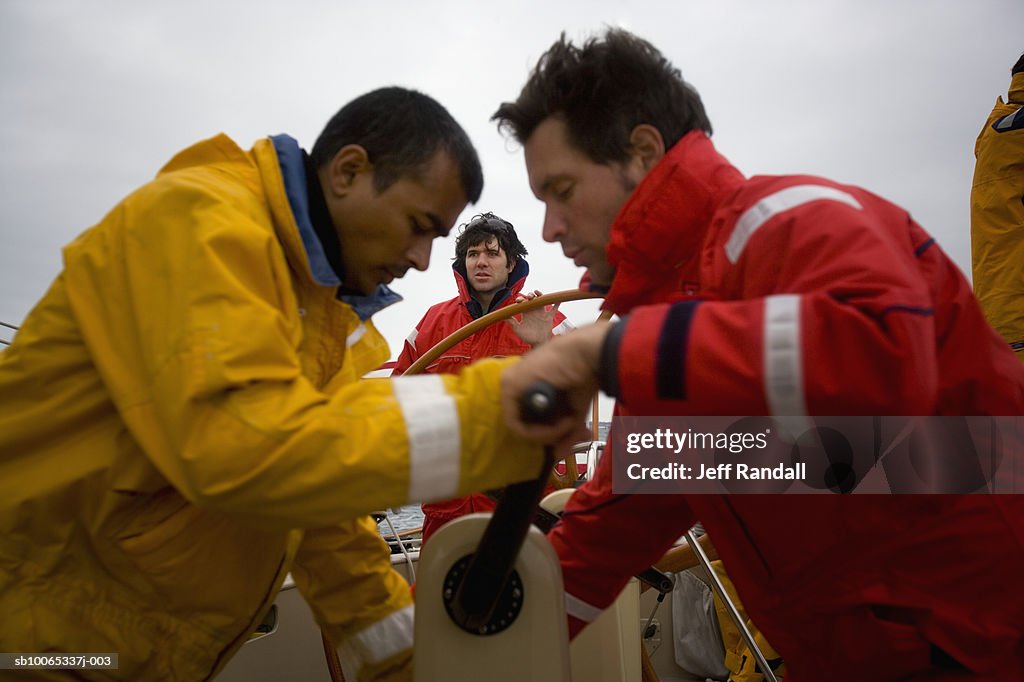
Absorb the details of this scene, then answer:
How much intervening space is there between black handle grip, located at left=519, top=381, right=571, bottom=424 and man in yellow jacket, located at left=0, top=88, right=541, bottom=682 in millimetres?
69

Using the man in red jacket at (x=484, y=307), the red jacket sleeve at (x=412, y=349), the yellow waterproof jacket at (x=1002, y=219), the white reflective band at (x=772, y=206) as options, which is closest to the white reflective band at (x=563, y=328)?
the man in red jacket at (x=484, y=307)

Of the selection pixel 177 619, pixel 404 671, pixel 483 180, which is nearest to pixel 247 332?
pixel 177 619

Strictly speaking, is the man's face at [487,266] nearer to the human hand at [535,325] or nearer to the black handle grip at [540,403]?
the human hand at [535,325]

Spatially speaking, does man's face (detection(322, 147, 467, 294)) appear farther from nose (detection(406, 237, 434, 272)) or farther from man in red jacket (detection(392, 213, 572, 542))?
man in red jacket (detection(392, 213, 572, 542))

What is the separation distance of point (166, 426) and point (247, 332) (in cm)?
16

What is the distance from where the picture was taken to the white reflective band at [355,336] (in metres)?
1.39

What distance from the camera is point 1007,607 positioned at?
91 cm

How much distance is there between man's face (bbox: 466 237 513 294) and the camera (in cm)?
345

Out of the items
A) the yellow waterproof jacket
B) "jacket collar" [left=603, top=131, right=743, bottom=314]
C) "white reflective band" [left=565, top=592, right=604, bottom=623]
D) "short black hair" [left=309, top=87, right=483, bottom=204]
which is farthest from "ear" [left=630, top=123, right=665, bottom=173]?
the yellow waterproof jacket

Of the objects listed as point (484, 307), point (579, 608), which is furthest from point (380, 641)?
point (484, 307)

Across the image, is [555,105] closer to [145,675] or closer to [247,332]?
[247,332]

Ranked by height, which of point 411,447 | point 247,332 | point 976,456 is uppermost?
point 247,332

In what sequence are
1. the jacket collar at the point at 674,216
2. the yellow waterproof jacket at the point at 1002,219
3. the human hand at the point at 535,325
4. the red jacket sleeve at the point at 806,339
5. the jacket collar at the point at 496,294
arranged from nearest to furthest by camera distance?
1. the red jacket sleeve at the point at 806,339
2. the jacket collar at the point at 674,216
3. the yellow waterproof jacket at the point at 1002,219
4. the human hand at the point at 535,325
5. the jacket collar at the point at 496,294

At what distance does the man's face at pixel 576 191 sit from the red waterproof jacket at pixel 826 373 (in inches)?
4.7
